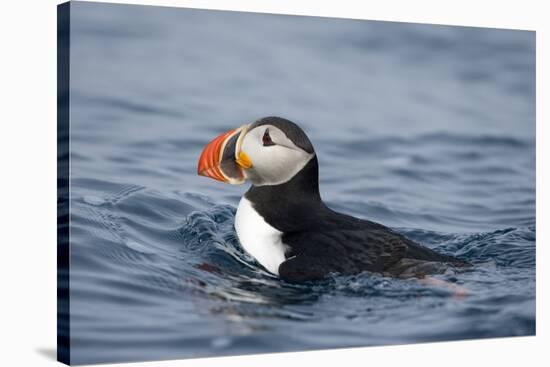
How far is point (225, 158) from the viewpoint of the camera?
8.07 m

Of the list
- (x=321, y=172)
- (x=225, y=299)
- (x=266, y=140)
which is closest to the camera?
(x=225, y=299)

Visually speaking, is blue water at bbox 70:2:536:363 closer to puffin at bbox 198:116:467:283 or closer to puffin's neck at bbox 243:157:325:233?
puffin at bbox 198:116:467:283

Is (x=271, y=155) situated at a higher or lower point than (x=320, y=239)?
higher

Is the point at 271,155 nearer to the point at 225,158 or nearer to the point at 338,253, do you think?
the point at 225,158

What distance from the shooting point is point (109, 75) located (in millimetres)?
10383

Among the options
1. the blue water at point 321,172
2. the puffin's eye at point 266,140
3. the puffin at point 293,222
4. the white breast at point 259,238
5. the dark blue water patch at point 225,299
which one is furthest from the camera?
the puffin's eye at point 266,140

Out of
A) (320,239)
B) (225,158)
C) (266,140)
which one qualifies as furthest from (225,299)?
(266,140)

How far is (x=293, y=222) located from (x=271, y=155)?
542mm

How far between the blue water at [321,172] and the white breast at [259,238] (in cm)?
12

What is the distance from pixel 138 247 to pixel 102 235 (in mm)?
313

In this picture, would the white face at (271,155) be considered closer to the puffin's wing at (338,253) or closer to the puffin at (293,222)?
the puffin at (293,222)

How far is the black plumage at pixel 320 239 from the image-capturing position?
7.60 m

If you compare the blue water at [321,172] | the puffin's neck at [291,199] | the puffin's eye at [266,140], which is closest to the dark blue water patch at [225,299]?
the blue water at [321,172]

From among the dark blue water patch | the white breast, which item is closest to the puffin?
the white breast
